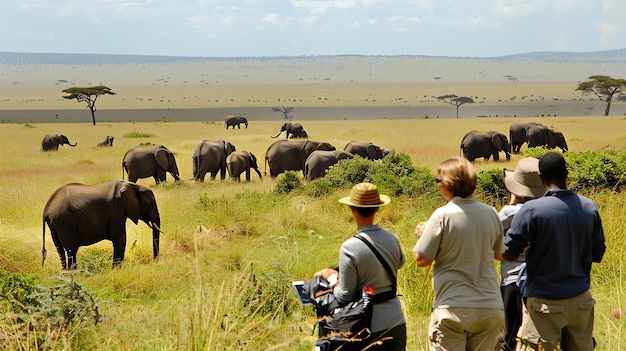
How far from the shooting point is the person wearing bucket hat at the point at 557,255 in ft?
14.5

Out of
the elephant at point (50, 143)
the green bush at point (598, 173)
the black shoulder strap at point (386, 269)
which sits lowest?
the elephant at point (50, 143)

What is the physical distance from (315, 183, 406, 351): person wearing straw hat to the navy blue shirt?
0.87m

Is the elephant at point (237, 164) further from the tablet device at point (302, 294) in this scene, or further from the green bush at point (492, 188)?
the tablet device at point (302, 294)

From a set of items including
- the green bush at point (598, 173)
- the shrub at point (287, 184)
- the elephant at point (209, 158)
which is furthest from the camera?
the elephant at point (209, 158)

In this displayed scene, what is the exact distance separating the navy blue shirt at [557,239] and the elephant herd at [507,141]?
21.1 m

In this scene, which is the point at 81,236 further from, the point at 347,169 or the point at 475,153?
the point at 475,153

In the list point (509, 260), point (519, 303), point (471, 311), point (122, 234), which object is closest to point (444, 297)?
point (471, 311)

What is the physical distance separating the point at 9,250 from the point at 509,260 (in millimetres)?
8341

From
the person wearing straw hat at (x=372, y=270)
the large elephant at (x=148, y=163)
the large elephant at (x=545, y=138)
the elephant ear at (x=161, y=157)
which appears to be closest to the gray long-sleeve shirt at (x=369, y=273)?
the person wearing straw hat at (x=372, y=270)

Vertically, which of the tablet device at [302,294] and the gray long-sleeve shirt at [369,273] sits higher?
the gray long-sleeve shirt at [369,273]

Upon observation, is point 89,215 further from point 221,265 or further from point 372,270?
point 372,270

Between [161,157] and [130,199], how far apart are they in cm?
1084

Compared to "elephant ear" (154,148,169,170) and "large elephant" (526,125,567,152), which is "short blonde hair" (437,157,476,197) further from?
"large elephant" (526,125,567,152)

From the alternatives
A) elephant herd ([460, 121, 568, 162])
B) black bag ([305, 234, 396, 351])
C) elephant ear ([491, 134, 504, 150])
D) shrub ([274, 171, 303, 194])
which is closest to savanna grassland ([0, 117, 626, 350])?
black bag ([305, 234, 396, 351])
